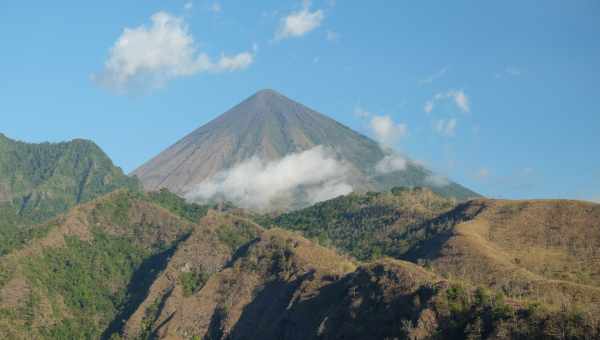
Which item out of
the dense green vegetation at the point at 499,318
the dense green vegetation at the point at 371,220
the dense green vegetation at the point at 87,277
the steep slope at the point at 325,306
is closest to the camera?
the dense green vegetation at the point at 499,318

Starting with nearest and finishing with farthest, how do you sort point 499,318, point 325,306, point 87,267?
point 499,318 → point 325,306 → point 87,267

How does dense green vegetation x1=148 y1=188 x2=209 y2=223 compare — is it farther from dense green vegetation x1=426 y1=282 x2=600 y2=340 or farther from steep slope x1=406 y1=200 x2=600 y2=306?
dense green vegetation x1=426 y1=282 x2=600 y2=340

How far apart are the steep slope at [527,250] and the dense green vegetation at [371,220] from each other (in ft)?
42.7

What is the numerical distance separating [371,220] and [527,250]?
2147 inches

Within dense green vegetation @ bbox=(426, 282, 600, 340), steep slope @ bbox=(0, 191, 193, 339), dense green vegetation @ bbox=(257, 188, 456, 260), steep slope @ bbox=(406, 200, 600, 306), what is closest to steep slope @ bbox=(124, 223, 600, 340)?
dense green vegetation @ bbox=(426, 282, 600, 340)

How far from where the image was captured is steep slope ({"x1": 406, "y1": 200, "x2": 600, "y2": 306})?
78.1m

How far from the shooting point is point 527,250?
97.0 meters

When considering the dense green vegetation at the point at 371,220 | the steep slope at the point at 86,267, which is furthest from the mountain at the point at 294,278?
the dense green vegetation at the point at 371,220

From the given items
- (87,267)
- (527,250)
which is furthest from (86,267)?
(527,250)

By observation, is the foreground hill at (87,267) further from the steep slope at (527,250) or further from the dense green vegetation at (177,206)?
the steep slope at (527,250)

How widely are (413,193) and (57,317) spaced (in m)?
82.2

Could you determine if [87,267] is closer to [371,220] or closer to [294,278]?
[294,278]

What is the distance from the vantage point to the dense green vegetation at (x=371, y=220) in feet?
426

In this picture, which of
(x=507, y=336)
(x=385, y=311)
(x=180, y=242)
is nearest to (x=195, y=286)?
(x=180, y=242)
